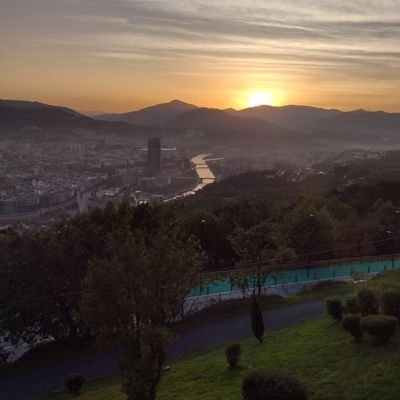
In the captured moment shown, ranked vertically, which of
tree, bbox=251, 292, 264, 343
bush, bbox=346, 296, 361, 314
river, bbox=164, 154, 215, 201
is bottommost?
river, bbox=164, 154, 215, 201

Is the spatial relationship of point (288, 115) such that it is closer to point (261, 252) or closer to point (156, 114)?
point (156, 114)

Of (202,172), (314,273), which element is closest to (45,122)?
(202,172)

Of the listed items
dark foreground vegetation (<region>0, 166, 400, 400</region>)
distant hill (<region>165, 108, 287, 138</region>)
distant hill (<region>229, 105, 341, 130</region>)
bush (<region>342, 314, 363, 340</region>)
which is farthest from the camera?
distant hill (<region>229, 105, 341, 130</region>)

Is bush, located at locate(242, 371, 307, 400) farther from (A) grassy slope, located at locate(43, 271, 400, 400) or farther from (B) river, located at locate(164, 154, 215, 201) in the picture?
(B) river, located at locate(164, 154, 215, 201)

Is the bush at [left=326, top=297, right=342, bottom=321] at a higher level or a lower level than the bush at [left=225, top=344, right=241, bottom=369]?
higher

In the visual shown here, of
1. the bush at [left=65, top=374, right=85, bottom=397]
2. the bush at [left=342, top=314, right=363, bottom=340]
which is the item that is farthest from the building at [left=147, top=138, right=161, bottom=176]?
the bush at [left=342, top=314, right=363, bottom=340]

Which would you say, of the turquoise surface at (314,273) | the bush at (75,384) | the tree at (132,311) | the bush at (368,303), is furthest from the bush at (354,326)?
the turquoise surface at (314,273)

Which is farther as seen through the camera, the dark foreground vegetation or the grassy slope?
the dark foreground vegetation

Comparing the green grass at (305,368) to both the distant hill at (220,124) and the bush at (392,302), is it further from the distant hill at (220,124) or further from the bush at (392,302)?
the distant hill at (220,124)
